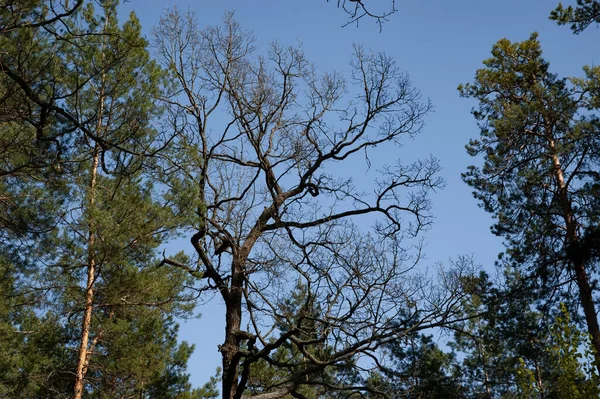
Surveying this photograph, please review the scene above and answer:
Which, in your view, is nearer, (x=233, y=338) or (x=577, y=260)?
(x=233, y=338)

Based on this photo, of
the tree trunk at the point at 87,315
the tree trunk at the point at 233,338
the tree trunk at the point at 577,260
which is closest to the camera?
the tree trunk at the point at 233,338

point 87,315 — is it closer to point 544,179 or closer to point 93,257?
point 93,257

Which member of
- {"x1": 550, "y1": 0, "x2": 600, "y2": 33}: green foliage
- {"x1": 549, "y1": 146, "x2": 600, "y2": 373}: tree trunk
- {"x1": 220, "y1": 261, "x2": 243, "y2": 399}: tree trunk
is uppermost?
{"x1": 550, "y1": 0, "x2": 600, "y2": 33}: green foliage

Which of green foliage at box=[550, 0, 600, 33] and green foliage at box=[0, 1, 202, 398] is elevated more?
green foliage at box=[550, 0, 600, 33]

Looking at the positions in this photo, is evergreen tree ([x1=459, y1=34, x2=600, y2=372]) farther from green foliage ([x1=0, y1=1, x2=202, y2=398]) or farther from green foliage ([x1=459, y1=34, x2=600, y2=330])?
green foliage ([x1=0, y1=1, x2=202, y2=398])

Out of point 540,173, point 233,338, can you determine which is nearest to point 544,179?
point 540,173

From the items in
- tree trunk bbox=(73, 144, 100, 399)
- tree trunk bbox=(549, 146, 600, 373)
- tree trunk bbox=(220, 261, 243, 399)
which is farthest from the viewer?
tree trunk bbox=(549, 146, 600, 373)

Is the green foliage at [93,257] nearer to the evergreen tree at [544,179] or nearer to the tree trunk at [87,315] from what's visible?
the tree trunk at [87,315]

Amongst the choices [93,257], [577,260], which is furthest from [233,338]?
[577,260]

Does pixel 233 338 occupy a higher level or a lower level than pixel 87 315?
lower

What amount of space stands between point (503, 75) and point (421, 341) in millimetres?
10906

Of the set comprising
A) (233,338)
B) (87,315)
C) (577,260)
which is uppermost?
(577,260)

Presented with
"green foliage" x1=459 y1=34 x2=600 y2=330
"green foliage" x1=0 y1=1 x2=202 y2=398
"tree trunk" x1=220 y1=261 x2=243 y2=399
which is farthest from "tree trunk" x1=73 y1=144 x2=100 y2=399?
"green foliage" x1=459 y1=34 x2=600 y2=330

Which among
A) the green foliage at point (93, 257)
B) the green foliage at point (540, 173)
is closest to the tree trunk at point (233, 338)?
the green foliage at point (93, 257)
